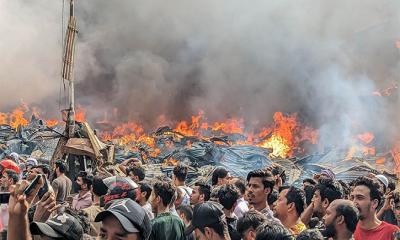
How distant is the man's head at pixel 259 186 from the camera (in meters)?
4.70

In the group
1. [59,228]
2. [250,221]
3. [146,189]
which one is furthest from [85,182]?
[59,228]

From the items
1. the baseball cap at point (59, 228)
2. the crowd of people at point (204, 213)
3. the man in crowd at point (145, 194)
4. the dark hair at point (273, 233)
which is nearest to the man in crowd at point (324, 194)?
the crowd of people at point (204, 213)

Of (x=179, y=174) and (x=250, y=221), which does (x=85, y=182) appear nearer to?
(x=179, y=174)

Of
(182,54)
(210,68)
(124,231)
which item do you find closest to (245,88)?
(210,68)

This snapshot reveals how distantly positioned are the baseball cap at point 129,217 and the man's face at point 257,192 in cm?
219

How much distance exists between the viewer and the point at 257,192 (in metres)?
4.72

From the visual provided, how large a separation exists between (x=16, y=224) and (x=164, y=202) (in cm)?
220

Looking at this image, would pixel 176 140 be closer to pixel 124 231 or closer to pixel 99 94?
pixel 99 94

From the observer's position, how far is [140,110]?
1091 inches

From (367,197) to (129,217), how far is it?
2376 millimetres

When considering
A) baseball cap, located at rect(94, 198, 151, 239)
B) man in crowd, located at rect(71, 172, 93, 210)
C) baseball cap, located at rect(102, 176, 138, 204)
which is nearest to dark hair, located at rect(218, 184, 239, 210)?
baseball cap, located at rect(102, 176, 138, 204)

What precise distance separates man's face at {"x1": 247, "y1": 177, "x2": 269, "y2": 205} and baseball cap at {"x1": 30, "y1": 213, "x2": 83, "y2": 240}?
231cm

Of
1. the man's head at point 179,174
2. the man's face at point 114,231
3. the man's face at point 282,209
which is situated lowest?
the man's face at point 114,231

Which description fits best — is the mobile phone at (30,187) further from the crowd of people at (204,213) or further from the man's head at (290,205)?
the man's head at (290,205)
